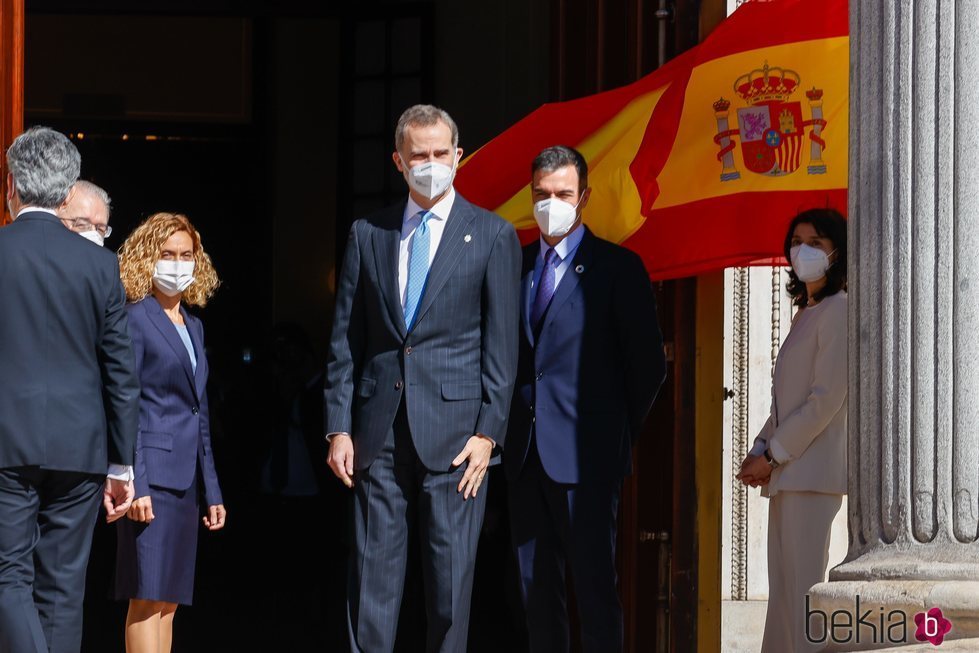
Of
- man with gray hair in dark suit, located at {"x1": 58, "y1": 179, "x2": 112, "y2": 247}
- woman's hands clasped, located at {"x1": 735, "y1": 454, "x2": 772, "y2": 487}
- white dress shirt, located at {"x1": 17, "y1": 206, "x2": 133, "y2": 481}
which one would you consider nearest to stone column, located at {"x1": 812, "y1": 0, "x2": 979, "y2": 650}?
woman's hands clasped, located at {"x1": 735, "y1": 454, "x2": 772, "y2": 487}

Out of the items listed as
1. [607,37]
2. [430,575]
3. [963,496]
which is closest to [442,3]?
[607,37]

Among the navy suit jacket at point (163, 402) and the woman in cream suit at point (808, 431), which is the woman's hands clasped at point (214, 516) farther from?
the woman in cream suit at point (808, 431)

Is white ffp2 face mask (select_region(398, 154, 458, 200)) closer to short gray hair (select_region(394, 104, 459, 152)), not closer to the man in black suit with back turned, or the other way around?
short gray hair (select_region(394, 104, 459, 152))

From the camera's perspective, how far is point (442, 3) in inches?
504

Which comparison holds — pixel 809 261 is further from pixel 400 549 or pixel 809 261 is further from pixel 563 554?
pixel 400 549

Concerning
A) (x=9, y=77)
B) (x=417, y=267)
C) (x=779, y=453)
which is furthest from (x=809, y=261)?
(x=9, y=77)

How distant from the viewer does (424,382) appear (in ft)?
18.3

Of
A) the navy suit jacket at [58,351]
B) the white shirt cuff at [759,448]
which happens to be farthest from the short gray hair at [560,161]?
the navy suit jacket at [58,351]

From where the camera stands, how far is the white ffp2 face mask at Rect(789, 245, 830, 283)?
20.8 feet

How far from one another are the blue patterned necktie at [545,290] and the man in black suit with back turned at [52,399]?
148cm

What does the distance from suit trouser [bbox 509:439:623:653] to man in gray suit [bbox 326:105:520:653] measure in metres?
0.41

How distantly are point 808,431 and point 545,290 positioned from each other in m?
1.07

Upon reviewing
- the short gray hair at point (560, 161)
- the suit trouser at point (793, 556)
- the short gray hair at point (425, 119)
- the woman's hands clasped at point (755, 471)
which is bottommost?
the suit trouser at point (793, 556)

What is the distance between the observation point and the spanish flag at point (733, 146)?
660cm
